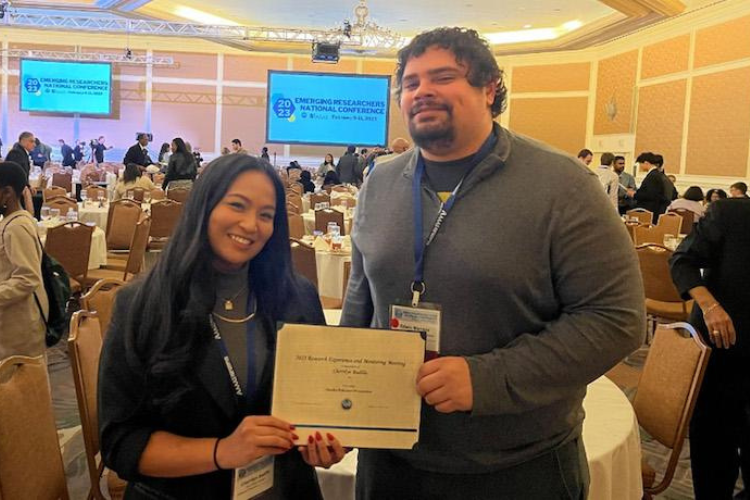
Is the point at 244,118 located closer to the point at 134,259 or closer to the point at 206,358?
the point at 134,259

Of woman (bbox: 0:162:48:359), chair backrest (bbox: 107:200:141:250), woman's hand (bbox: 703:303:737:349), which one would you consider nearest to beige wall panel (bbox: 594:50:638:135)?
chair backrest (bbox: 107:200:141:250)

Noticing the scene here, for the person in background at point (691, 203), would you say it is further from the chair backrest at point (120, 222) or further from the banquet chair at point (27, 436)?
the banquet chair at point (27, 436)

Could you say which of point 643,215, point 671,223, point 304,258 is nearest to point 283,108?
point 643,215

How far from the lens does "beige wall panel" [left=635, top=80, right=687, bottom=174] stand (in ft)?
46.6

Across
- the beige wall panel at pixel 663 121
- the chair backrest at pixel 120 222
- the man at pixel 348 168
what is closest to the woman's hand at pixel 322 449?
the chair backrest at pixel 120 222

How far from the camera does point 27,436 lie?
190 cm

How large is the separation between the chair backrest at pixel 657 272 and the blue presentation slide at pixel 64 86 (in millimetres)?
17781

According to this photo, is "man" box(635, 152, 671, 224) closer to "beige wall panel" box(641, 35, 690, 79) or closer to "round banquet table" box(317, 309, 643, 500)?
"beige wall panel" box(641, 35, 690, 79)

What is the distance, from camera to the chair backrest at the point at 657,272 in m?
5.52

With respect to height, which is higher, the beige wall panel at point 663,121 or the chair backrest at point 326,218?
the beige wall panel at point 663,121

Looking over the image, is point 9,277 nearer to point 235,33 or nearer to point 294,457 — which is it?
point 294,457

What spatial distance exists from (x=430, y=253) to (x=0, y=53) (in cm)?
2251

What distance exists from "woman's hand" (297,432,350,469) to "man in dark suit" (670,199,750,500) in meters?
2.01

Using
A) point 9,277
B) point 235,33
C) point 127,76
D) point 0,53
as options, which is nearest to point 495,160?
point 9,277
